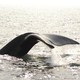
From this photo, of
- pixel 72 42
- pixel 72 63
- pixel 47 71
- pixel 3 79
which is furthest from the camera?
pixel 72 42

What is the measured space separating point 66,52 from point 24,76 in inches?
169

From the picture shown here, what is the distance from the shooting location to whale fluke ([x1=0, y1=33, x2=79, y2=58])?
50.3 feet

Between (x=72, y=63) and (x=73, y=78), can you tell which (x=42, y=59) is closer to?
(x=72, y=63)

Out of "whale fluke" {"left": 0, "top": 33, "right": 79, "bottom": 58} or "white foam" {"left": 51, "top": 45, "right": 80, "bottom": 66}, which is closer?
"white foam" {"left": 51, "top": 45, "right": 80, "bottom": 66}

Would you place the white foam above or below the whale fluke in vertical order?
Result: below

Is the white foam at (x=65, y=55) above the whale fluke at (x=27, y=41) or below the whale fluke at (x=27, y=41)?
below

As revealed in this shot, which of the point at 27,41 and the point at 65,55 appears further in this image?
the point at 65,55

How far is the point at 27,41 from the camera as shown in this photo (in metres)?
15.9

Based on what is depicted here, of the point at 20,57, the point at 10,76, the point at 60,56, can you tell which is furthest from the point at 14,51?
the point at 10,76

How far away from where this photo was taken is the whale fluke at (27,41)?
15.3m

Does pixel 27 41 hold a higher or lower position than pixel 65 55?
higher

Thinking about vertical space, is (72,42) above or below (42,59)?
above

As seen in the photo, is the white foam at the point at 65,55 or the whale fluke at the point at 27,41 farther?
the whale fluke at the point at 27,41

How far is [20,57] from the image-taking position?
55.3ft
